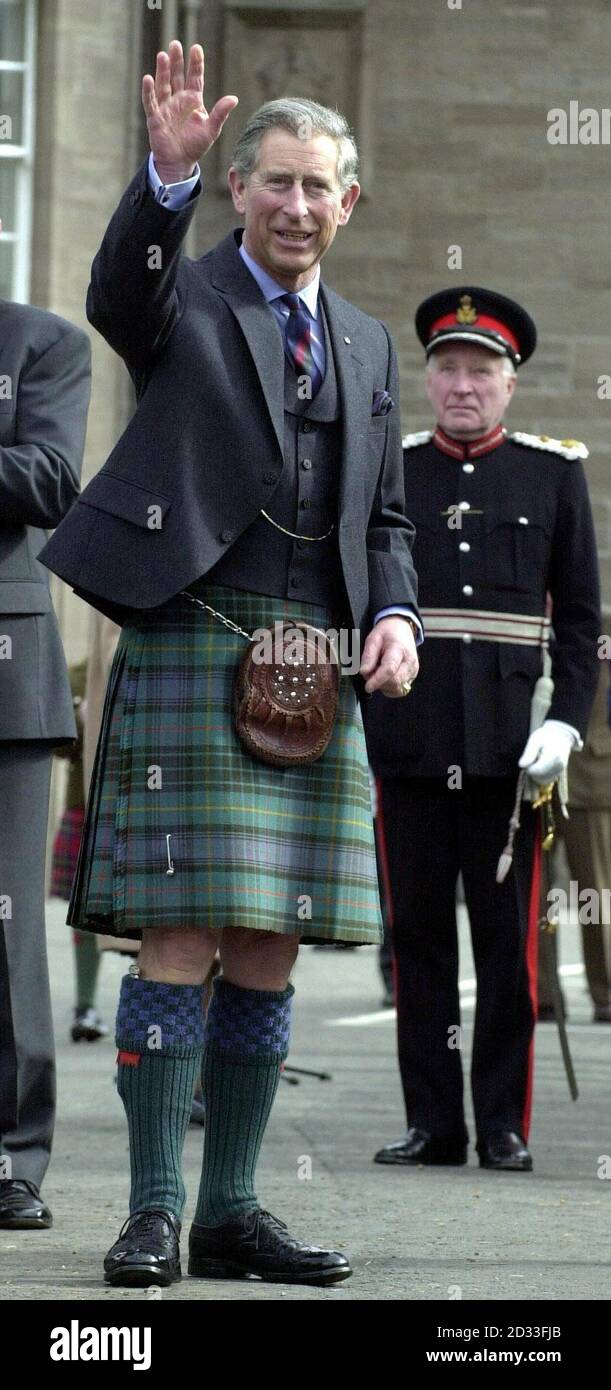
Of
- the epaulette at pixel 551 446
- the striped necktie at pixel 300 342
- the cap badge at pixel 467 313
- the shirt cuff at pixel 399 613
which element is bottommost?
the shirt cuff at pixel 399 613

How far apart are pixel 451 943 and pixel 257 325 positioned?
2314 mm

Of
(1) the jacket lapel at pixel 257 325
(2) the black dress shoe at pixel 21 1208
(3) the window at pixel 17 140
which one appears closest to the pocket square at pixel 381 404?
(1) the jacket lapel at pixel 257 325

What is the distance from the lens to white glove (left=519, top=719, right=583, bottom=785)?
580cm

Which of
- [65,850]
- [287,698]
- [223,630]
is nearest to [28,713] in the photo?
[223,630]

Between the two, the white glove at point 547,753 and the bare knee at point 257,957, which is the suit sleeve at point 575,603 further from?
the bare knee at point 257,957

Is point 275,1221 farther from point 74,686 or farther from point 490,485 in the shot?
point 74,686

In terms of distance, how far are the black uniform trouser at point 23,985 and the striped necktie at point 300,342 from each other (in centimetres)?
114

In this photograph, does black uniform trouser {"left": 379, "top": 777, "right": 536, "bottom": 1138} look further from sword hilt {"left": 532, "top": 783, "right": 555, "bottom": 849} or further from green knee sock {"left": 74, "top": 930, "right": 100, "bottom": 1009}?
green knee sock {"left": 74, "top": 930, "right": 100, "bottom": 1009}

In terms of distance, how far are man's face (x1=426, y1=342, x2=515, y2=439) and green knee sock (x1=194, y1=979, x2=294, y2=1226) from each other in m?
2.23

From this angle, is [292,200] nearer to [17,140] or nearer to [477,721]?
[477,721]

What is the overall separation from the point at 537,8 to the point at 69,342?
1268 centimetres

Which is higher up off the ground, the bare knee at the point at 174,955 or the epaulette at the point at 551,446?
the epaulette at the point at 551,446

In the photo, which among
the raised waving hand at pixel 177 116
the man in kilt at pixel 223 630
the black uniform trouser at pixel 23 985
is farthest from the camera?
the black uniform trouser at pixel 23 985

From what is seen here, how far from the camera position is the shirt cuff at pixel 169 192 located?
13.0 ft
